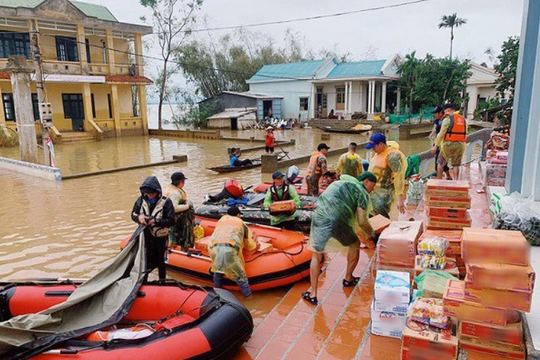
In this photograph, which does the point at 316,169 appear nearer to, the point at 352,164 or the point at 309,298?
the point at 352,164

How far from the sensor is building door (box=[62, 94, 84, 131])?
27.3 meters

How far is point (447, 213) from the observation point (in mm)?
4785

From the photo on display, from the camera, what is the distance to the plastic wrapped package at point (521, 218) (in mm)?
4398

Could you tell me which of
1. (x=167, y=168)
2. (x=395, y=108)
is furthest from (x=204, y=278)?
(x=395, y=108)

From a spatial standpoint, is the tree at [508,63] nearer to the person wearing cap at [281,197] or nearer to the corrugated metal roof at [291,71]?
the person wearing cap at [281,197]

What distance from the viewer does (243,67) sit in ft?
143

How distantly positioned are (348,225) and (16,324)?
10.9 feet

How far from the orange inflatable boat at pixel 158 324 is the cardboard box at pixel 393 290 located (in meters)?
1.27

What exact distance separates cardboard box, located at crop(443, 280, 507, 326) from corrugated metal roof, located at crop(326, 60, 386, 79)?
3063cm

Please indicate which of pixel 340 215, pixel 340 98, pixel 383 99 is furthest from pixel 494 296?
pixel 340 98

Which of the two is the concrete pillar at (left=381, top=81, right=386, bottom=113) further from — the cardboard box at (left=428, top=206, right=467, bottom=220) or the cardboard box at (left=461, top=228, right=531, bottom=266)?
the cardboard box at (left=461, top=228, right=531, bottom=266)

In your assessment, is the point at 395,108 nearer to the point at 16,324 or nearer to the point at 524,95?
the point at 524,95

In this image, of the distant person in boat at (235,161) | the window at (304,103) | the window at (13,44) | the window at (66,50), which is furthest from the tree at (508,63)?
the window at (13,44)

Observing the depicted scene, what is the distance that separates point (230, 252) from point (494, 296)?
2961mm
